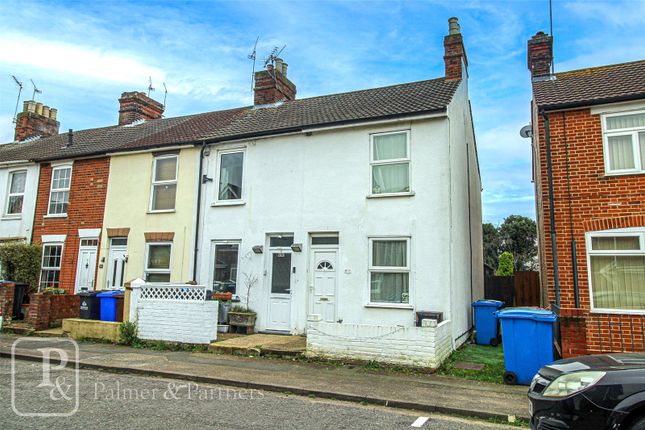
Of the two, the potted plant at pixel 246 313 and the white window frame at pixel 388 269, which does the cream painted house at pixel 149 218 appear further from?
the white window frame at pixel 388 269

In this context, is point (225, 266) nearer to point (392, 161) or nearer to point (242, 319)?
point (242, 319)

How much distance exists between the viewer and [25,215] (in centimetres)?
1670

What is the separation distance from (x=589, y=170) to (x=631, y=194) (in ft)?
2.97

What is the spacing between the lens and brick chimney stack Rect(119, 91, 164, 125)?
20234 mm

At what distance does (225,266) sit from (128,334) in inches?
122

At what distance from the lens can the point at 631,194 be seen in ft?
30.0

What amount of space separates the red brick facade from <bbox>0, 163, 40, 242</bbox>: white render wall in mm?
16980

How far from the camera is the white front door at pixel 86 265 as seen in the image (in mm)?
14820

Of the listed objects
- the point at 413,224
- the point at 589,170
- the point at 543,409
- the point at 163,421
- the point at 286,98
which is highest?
the point at 286,98

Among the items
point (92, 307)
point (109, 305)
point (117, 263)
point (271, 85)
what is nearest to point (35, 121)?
point (117, 263)

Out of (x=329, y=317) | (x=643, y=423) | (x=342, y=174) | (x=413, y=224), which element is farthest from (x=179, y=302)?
(x=643, y=423)

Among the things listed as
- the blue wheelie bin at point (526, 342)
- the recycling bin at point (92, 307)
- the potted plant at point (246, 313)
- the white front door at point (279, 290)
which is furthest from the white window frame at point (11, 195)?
the blue wheelie bin at point (526, 342)

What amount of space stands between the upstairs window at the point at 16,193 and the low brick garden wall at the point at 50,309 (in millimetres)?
5769

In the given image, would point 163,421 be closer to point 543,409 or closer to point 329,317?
point 543,409
